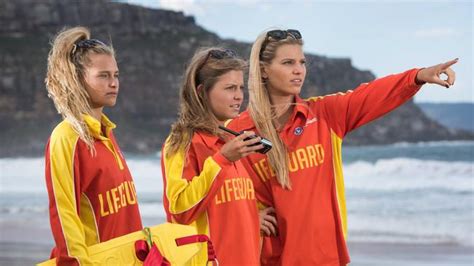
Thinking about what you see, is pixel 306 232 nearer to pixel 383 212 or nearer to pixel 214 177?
pixel 214 177

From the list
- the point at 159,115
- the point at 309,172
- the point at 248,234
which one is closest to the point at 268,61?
the point at 309,172

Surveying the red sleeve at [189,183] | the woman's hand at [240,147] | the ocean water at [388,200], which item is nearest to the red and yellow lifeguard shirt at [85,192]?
the red sleeve at [189,183]

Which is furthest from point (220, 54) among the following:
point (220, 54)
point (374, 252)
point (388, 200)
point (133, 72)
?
point (133, 72)

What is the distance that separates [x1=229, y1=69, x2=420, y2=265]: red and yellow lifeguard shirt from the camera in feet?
11.8

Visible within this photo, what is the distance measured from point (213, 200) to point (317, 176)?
0.45 metres

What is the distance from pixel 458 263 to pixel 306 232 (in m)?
6.13

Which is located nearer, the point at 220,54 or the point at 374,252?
the point at 220,54

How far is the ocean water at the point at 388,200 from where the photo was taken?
1216cm

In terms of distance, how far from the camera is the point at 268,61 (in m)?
3.80

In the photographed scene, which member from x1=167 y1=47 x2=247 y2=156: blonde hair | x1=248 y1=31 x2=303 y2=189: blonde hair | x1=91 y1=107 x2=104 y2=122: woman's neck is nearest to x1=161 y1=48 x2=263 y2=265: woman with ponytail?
x1=167 y1=47 x2=247 y2=156: blonde hair

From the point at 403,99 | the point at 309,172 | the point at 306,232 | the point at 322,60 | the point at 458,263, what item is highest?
the point at 322,60

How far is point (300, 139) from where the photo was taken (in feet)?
12.1

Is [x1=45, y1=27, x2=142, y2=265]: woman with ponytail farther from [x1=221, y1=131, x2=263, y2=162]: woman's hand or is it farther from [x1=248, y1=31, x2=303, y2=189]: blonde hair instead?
[x1=248, y1=31, x2=303, y2=189]: blonde hair

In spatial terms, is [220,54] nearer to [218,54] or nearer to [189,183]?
[218,54]
